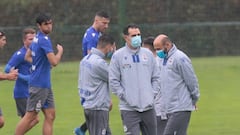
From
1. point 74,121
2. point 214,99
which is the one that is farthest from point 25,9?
point 74,121

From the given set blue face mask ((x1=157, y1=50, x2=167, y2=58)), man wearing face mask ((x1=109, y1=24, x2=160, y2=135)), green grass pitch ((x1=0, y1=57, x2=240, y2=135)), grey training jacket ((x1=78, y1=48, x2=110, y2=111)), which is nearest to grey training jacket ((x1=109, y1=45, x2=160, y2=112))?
man wearing face mask ((x1=109, y1=24, x2=160, y2=135))

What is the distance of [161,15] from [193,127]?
41.4 feet

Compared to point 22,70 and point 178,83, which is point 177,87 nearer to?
point 178,83

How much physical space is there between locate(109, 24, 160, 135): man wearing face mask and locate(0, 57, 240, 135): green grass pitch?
8.95ft

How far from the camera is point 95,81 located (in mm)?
10297

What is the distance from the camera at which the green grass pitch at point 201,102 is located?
1325cm

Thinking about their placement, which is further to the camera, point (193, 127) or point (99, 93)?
point (193, 127)

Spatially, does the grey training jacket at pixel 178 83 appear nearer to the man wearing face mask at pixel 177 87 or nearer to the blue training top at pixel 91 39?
A: the man wearing face mask at pixel 177 87

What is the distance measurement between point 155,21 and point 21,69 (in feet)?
44.3

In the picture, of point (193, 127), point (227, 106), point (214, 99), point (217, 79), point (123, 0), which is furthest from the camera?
point (123, 0)

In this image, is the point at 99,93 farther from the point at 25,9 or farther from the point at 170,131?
the point at 25,9

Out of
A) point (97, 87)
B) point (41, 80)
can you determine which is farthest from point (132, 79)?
point (41, 80)

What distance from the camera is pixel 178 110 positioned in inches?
401

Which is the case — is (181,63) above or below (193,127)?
above
